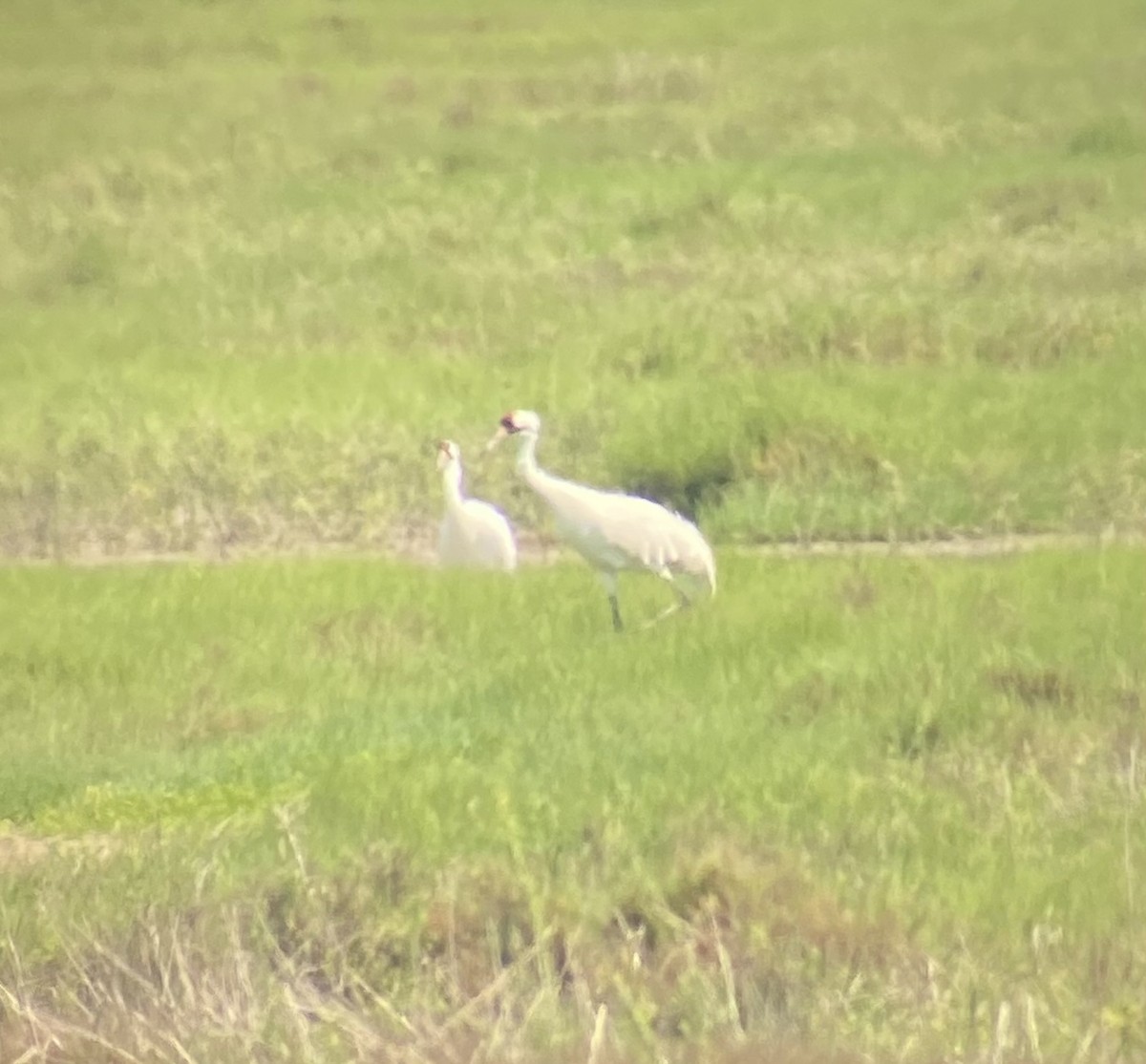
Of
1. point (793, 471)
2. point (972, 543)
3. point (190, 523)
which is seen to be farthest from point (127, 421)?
point (972, 543)

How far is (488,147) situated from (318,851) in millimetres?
7482

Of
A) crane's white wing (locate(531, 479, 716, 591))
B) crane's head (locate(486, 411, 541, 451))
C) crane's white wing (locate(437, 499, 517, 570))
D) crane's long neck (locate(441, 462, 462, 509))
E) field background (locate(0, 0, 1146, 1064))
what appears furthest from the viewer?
crane's long neck (locate(441, 462, 462, 509))

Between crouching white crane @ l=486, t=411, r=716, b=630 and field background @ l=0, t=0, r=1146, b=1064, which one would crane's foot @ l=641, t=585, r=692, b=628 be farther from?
field background @ l=0, t=0, r=1146, b=1064

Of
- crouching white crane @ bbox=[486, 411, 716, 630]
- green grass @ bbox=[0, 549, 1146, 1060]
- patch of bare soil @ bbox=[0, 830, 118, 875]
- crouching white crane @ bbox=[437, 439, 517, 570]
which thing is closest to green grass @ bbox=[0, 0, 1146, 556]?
crouching white crane @ bbox=[437, 439, 517, 570]

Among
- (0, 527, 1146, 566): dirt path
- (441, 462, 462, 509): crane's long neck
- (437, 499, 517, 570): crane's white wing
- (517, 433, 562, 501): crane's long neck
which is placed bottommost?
(0, 527, 1146, 566): dirt path

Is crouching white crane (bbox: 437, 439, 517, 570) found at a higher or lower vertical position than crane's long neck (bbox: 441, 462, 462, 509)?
lower

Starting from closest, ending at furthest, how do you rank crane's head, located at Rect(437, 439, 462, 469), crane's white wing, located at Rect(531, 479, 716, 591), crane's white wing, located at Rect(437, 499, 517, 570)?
crane's white wing, located at Rect(531, 479, 716, 591), crane's white wing, located at Rect(437, 499, 517, 570), crane's head, located at Rect(437, 439, 462, 469)

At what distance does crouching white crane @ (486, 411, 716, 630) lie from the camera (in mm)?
5918

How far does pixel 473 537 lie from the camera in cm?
679

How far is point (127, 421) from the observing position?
830cm

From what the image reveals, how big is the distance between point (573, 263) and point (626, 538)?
449 cm

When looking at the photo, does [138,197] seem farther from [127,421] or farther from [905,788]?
[905,788]

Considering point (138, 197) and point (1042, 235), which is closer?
point (1042, 235)

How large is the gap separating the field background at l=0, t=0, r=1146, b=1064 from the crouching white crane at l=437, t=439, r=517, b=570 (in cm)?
13
